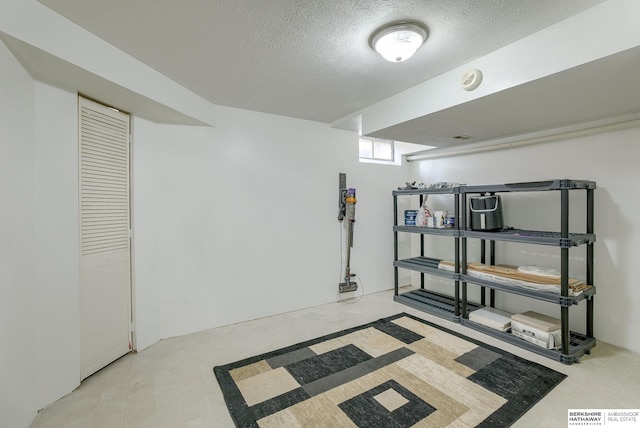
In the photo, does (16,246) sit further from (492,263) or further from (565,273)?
(492,263)

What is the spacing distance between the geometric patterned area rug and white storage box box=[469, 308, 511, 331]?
31 cm

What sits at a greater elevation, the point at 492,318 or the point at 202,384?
the point at 492,318

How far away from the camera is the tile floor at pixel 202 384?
175cm

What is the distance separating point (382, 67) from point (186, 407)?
8.95 ft

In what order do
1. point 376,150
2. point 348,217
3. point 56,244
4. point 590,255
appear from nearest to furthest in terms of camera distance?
point 56,244 < point 590,255 < point 348,217 < point 376,150

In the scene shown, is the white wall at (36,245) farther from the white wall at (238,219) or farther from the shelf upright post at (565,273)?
the shelf upright post at (565,273)

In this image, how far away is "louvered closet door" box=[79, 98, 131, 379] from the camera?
2.19m

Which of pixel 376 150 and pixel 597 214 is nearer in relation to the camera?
pixel 597 214

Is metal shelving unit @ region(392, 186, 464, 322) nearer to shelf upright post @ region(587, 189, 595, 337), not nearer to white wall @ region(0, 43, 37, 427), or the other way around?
shelf upright post @ region(587, 189, 595, 337)

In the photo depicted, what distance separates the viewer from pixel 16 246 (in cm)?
165

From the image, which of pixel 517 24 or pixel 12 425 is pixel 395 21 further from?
pixel 12 425

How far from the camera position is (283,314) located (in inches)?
134

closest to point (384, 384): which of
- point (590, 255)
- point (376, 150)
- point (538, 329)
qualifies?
point (538, 329)
